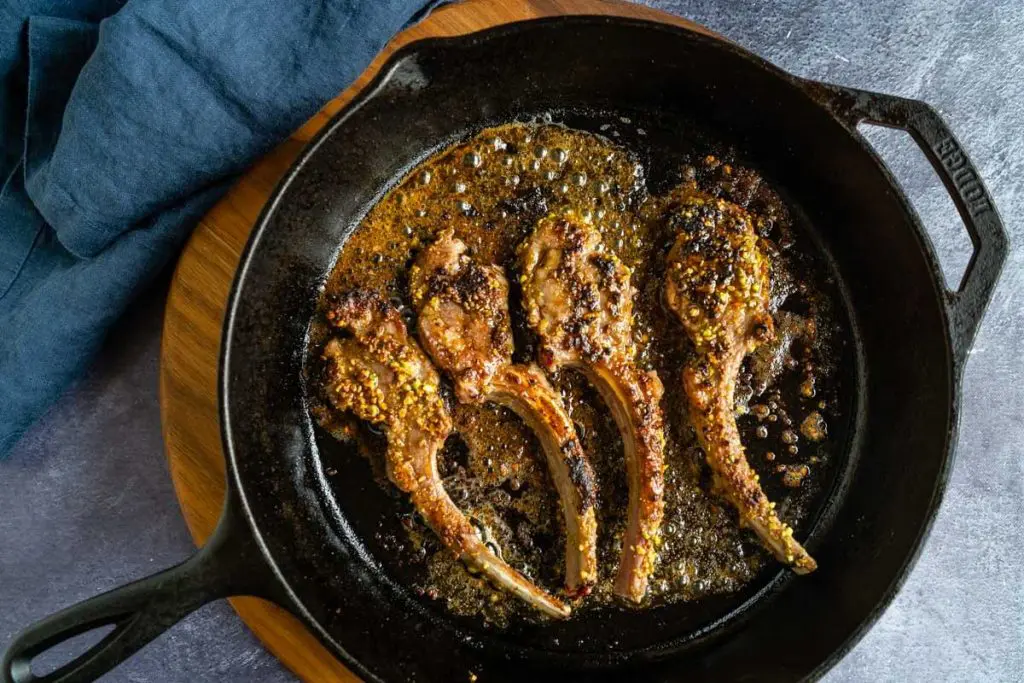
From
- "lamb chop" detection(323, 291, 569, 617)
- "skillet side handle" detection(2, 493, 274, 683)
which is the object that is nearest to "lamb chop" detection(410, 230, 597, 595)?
"lamb chop" detection(323, 291, 569, 617)

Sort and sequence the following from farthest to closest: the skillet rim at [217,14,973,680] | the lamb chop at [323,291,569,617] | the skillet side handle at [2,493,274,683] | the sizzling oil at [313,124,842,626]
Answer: the sizzling oil at [313,124,842,626]
the lamb chop at [323,291,569,617]
the skillet rim at [217,14,973,680]
the skillet side handle at [2,493,274,683]

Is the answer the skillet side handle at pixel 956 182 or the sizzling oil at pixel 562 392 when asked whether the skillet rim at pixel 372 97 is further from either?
the sizzling oil at pixel 562 392

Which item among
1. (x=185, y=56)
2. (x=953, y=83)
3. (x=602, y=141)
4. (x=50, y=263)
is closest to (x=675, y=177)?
(x=602, y=141)

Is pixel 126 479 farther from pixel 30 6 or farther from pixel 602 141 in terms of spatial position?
pixel 602 141

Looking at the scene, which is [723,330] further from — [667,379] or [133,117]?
[133,117]

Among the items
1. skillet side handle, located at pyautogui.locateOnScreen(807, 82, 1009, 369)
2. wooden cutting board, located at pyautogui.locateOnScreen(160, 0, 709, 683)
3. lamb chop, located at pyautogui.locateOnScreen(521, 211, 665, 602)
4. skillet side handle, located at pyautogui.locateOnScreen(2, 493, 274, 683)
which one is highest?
skillet side handle, located at pyautogui.locateOnScreen(807, 82, 1009, 369)

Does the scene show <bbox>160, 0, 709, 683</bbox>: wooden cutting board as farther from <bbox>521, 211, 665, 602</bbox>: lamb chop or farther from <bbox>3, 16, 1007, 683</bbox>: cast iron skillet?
<bbox>521, 211, 665, 602</bbox>: lamb chop
